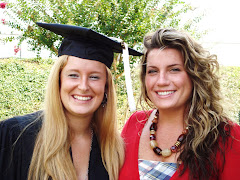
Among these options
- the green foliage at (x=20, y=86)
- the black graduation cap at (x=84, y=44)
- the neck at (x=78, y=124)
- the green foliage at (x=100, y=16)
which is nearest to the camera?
the black graduation cap at (x=84, y=44)

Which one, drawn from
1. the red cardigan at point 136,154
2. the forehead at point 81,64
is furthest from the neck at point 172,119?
the forehead at point 81,64

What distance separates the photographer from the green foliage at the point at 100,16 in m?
4.18

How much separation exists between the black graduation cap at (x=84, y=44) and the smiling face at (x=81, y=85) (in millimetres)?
53

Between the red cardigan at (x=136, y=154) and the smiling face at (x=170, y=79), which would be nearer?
the red cardigan at (x=136, y=154)

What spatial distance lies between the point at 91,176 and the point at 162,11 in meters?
3.66

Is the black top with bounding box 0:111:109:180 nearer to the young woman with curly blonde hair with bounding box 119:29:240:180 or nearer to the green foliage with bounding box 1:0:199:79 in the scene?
the young woman with curly blonde hair with bounding box 119:29:240:180

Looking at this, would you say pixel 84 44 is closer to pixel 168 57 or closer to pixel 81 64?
pixel 81 64

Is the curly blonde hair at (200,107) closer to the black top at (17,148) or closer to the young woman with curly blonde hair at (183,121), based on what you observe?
the young woman with curly blonde hair at (183,121)

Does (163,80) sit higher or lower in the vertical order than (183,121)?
higher

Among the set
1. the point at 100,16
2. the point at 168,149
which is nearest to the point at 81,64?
Result: the point at 168,149

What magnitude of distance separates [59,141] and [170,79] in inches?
42.7

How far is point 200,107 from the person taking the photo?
217 cm

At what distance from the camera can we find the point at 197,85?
2.17 metres

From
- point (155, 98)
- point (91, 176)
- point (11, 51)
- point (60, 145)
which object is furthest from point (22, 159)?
point (11, 51)
